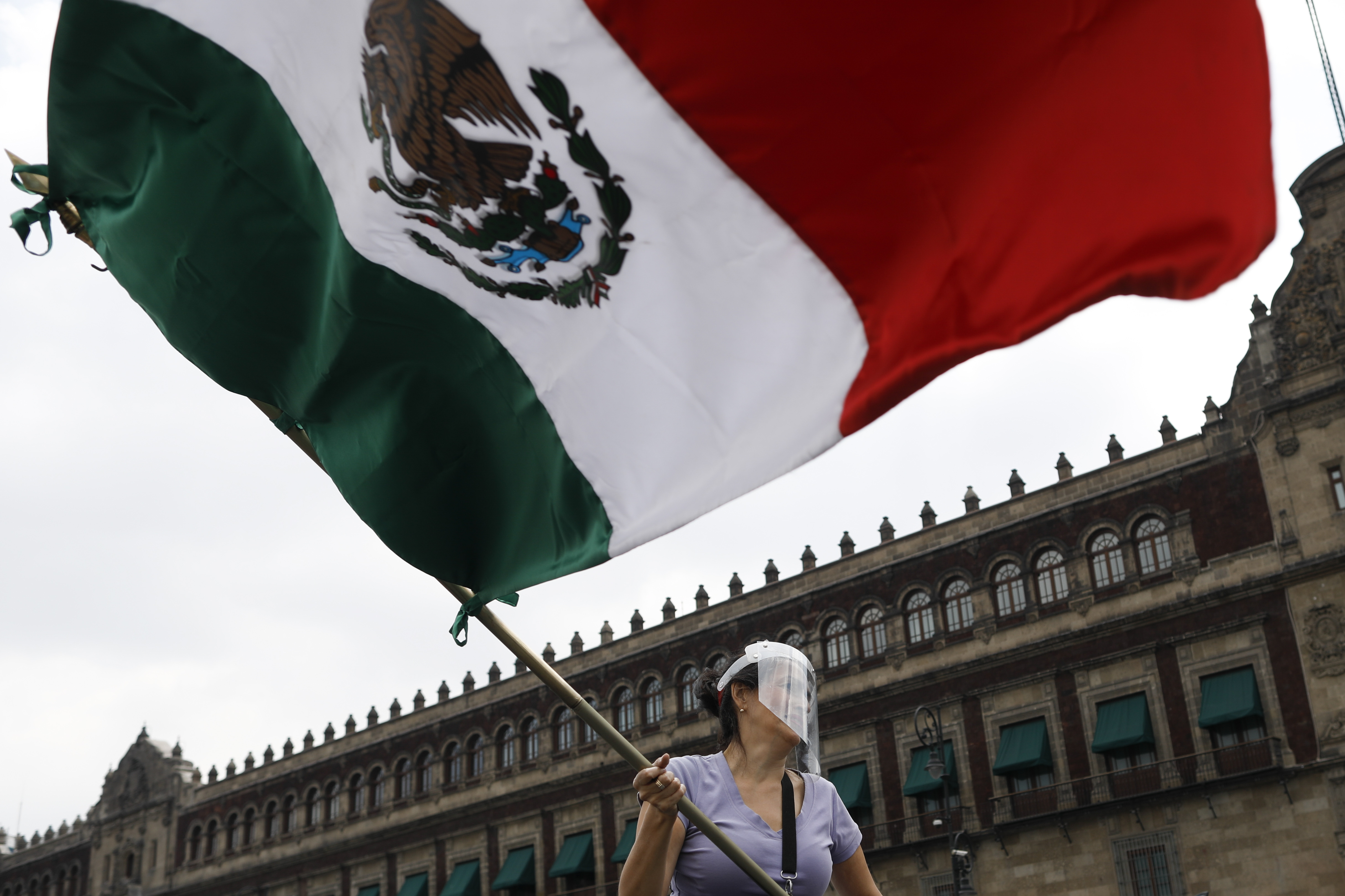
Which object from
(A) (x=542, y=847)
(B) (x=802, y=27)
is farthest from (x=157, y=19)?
(A) (x=542, y=847)

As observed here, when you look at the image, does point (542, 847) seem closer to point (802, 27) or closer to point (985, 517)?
point (985, 517)

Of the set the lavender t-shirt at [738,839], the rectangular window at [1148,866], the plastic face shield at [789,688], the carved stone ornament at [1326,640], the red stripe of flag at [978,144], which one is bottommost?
the lavender t-shirt at [738,839]

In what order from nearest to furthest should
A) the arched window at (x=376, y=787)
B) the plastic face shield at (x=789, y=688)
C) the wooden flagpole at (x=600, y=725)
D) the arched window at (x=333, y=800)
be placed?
the wooden flagpole at (x=600, y=725) → the plastic face shield at (x=789, y=688) → the arched window at (x=376, y=787) → the arched window at (x=333, y=800)

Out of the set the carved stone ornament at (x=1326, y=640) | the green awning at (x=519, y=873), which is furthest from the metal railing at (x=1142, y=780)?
the green awning at (x=519, y=873)

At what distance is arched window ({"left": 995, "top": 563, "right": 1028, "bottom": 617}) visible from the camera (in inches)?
1120

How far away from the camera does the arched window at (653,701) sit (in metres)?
34.5

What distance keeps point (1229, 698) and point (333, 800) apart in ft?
98.5

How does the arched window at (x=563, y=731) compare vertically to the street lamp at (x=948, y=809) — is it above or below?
above

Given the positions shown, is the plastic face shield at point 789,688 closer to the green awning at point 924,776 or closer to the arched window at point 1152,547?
the green awning at point 924,776

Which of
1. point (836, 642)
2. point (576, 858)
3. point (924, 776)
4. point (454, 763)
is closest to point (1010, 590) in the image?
point (924, 776)

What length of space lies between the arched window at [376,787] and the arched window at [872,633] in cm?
1883

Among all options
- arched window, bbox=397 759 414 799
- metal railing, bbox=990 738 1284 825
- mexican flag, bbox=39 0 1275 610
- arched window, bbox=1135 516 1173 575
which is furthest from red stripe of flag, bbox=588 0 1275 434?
arched window, bbox=397 759 414 799

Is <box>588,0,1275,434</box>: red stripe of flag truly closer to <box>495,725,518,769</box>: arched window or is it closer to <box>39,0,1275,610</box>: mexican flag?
<box>39,0,1275,610</box>: mexican flag

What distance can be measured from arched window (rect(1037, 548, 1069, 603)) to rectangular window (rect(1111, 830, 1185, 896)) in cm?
524
